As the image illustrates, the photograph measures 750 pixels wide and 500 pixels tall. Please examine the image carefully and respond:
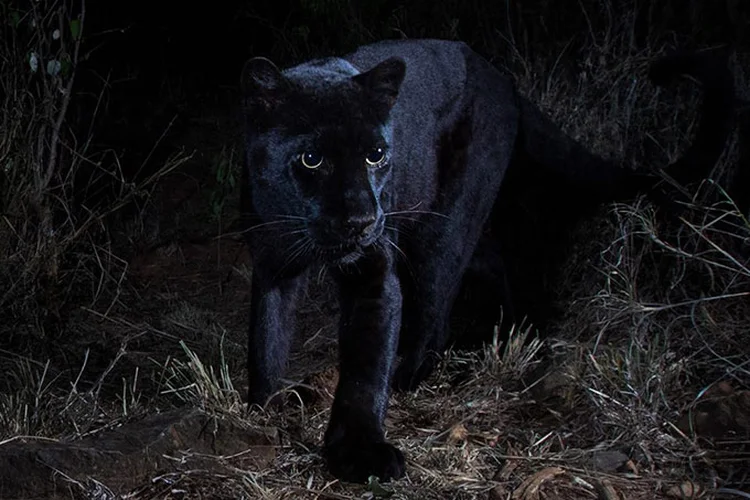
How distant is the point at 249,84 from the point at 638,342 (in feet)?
5.16

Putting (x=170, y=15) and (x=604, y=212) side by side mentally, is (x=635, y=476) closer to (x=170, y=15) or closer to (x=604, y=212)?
(x=604, y=212)

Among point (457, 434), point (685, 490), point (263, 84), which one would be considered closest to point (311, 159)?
point (263, 84)

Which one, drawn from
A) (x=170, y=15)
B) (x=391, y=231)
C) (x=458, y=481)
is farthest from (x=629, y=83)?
(x=170, y=15)

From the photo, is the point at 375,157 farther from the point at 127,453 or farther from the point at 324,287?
the point at 324,287

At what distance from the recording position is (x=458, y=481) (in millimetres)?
3291

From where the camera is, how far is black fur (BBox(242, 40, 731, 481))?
136 inches

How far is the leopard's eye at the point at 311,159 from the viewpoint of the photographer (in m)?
3.45

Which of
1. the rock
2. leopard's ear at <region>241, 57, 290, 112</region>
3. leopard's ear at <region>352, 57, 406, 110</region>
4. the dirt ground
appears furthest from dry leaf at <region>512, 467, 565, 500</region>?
leopard's ear at <region>241, 57, 290, 112</region>

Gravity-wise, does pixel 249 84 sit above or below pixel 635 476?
above

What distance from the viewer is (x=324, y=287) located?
5.55m

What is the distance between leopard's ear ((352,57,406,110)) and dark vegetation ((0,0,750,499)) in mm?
1047

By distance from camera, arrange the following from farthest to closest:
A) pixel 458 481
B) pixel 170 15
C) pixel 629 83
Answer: pixel 170 15 < pixel 629 83 < pixel 458 481

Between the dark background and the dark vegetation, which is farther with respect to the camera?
the dark background

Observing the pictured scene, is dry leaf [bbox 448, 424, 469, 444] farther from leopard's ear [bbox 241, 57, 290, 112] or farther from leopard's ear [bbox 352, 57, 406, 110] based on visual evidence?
leopard's ear [bbox 241, 57, 290, 112]
